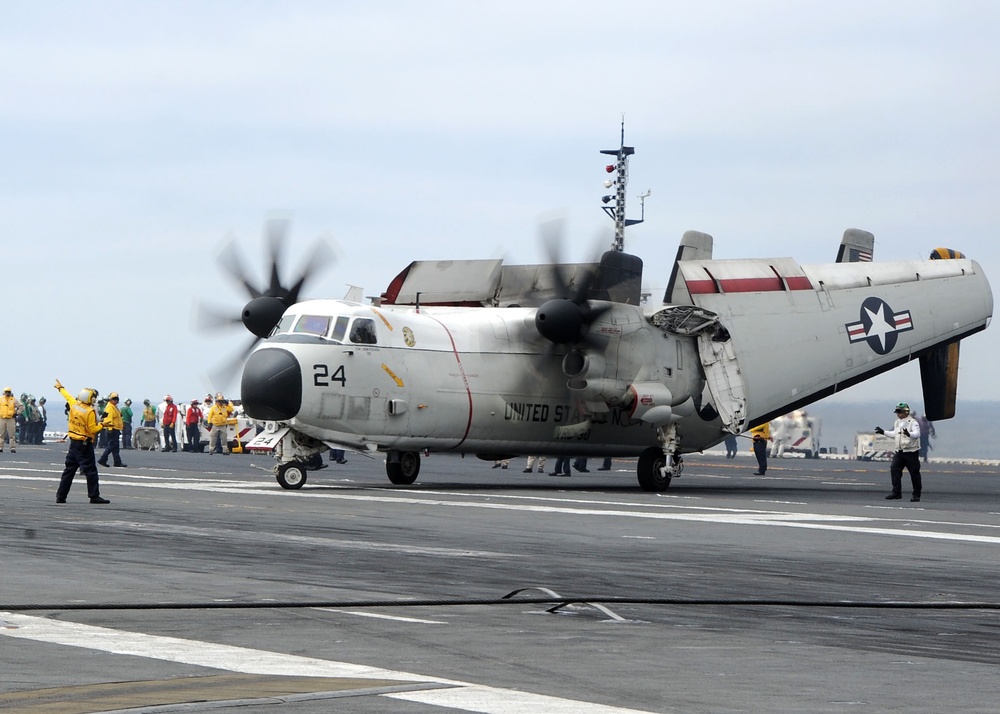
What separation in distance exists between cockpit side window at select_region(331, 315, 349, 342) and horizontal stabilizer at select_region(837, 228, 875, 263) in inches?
620

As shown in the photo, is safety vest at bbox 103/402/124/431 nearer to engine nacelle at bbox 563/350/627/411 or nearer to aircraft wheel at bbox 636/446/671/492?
engine nacelle at bbox 563/350/627/411

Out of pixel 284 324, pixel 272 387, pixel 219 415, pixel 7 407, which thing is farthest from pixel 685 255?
pixel 7 407

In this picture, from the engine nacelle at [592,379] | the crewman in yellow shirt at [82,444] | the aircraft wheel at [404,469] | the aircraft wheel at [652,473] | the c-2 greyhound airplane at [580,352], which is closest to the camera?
the crewman in yellow shirt at [82,444]

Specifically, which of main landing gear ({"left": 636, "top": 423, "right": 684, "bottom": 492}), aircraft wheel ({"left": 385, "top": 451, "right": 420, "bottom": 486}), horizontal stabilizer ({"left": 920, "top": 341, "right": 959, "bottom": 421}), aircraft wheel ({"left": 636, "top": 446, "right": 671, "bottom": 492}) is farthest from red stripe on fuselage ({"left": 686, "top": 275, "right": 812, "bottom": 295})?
aircraft wheel ({"left": 385, "top": 451, "right": 420, "bottom": 486})

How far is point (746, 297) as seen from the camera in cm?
3416

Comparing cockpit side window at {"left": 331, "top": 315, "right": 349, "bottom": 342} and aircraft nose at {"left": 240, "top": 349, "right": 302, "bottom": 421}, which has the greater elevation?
cockpit side window at {"left": 331, "top": 315, "right": 349, "bottom": 342}

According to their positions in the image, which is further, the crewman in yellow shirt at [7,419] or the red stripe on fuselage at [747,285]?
the crewman in yellow shirt at [7,419]

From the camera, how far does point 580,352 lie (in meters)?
31.8

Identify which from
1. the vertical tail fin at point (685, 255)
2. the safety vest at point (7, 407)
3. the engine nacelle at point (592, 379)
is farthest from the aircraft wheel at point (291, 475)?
the safety vest at point (7, 407)

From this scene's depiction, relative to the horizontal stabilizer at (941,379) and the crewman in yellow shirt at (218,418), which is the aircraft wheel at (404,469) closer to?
the horizontal stabilizer at (941,379)

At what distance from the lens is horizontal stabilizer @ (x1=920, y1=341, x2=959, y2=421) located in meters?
38.2

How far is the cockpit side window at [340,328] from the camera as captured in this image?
2905 centimetres

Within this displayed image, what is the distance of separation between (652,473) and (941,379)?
9764 mm

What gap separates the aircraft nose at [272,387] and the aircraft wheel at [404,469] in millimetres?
4224
